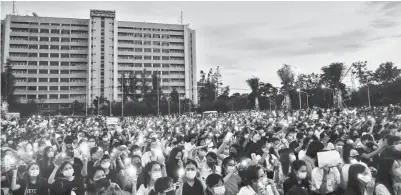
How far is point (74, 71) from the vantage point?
9762 cm

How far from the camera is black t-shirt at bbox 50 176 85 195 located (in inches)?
189

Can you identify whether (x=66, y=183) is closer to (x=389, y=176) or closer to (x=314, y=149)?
(x=314, y=149)

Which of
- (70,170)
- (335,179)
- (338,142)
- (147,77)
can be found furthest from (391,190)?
(147,77)

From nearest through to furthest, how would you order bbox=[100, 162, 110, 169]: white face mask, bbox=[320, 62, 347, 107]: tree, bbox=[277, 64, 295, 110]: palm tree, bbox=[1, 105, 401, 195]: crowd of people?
1. bbox=[1, 105, 401, 195]: crowd of people
2. bbox=[100, 162, 110, 169]: white face mask
3. bbox=[320, 62, 347, 107]: tree
4. bbox=[277, 64, 295, 110]: palm tree

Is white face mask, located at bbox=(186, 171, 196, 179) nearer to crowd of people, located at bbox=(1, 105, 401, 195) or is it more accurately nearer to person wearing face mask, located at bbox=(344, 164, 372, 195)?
crowd of people, located at bbox=(1, 105, 401, 195)

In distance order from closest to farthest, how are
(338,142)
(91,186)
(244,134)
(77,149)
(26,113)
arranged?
(91,186)
(338,142)
(77,149)
(244,134)
(26,113)

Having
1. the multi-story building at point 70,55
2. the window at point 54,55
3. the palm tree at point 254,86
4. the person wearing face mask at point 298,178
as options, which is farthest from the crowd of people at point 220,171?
the window at point 54,55

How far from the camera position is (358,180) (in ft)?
14.3

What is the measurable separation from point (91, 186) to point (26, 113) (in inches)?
2864

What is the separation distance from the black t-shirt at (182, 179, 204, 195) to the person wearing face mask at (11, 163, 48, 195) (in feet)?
7.58

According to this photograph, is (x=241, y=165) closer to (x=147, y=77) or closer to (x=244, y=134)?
(x=244, y=134)

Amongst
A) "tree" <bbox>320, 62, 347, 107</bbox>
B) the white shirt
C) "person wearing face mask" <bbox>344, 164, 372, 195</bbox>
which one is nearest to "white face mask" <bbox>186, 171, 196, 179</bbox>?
the white shirt

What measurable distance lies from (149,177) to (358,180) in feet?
9.41

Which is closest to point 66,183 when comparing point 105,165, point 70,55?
point 105,165
